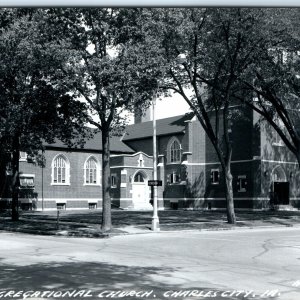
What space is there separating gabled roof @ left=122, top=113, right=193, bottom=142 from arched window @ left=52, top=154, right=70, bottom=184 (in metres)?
7.50

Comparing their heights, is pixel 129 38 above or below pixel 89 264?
above

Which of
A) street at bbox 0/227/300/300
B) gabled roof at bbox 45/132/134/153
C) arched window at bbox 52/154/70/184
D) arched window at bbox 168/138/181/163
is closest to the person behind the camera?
street at bbox 0/227/300/300

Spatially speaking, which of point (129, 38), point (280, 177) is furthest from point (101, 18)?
point (280, 177)

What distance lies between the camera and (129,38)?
20.1m

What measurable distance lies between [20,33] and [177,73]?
29.0 feet

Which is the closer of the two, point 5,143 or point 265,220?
point 5,143

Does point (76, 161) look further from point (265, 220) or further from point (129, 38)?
point (129, 38)

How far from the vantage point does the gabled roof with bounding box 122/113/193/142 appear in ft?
179

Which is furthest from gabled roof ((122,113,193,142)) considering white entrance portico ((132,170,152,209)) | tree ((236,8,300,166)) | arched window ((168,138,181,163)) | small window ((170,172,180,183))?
tree ((236,8,300,166))

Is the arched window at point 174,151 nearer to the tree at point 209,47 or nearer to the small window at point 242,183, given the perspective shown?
the small window at point 242,183

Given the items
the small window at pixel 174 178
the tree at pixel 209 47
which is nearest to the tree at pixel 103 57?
the tree at pixel 209 47

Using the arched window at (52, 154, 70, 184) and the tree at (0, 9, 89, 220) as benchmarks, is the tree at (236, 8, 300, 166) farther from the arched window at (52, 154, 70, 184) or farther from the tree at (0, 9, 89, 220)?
the arched window at (52, 154, 70, 184)

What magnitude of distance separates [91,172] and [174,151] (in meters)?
9.06

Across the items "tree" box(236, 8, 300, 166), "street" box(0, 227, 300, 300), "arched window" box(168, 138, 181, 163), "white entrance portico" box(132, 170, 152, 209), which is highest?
"tree" box(236, 8, 300, 166)
